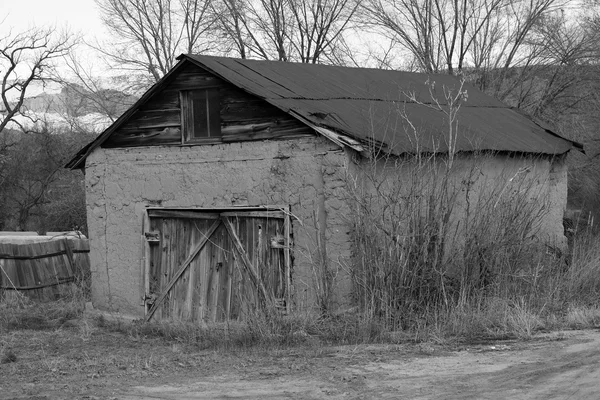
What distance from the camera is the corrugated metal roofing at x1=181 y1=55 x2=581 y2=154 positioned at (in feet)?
38.1

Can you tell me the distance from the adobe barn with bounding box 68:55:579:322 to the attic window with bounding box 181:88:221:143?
0.06 ft

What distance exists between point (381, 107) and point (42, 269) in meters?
7.67

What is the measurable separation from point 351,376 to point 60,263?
36.4 ft

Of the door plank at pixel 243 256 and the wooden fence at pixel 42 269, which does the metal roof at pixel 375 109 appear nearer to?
the door plank at pixel 243 256

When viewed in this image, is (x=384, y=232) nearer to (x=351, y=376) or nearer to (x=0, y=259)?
(x=351, y=376)

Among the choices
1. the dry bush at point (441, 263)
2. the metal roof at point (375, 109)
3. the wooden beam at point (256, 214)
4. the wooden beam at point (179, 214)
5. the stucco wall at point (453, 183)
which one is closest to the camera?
the dry bush at point (441, 263)

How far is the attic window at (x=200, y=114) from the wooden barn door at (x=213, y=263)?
3.79 ft

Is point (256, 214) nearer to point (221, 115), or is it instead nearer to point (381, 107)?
point (221, 115)

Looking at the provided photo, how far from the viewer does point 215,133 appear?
12664 millimetres

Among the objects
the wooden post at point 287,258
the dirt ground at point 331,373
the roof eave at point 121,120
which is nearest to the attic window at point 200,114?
the roof eave at point 121,120

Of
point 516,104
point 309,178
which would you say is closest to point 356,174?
point 309,178

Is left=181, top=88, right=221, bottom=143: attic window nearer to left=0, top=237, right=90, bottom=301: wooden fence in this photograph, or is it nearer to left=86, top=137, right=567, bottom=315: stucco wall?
left=86, top=137, right=567, bottom=315: stucco wall

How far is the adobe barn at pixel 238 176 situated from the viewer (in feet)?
37.3

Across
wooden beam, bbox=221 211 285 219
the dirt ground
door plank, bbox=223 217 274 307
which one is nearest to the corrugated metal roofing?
wooden beam, bbox=221 211 285 219
